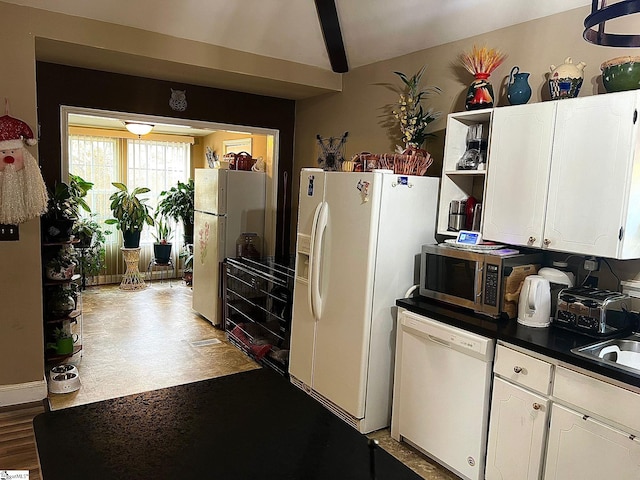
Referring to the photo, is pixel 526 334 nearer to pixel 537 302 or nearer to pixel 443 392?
pixel 537 302

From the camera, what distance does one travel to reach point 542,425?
216cm

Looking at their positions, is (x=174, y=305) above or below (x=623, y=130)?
below

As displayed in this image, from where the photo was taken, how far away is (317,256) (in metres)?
3.24

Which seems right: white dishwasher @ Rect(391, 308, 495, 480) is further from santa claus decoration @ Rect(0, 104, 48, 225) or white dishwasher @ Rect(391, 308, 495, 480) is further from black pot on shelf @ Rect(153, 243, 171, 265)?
black pot on shelf @ Rect(153, 243, 171, 265)

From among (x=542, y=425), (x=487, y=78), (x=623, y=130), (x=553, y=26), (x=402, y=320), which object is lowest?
(x=542, y=425)

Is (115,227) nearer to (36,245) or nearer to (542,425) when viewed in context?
(36,245)

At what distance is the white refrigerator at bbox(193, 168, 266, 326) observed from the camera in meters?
4.95

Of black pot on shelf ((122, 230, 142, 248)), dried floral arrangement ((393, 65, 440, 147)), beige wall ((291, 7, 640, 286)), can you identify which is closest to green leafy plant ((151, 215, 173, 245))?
black pot on shelf ((122, 230, 142, 248))

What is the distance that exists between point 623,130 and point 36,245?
137 inches

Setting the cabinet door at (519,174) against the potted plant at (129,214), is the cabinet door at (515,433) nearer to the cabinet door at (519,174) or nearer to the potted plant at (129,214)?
the cabinet door at (519,174)

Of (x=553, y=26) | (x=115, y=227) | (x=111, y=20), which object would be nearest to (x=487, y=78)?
(x=553, y=26)

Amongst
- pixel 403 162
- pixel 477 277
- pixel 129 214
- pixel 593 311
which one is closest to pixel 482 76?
pixel 403 162

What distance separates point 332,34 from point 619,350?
2.93 metres

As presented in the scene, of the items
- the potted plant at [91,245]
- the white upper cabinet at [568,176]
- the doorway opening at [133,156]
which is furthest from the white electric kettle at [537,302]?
the doorway opening at [133,156]
